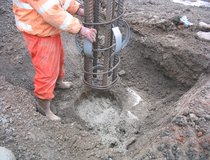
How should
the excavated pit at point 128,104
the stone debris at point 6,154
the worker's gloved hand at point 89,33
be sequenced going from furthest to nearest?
the excavated pit at point 128,104 < the worker's gloved hand at point 89,33 < the stone debris at point 6,154

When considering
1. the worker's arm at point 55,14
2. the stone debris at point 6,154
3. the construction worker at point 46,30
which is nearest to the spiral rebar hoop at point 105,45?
the construction worker at point 46,30

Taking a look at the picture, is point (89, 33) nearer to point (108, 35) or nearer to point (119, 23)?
point (108, 35)

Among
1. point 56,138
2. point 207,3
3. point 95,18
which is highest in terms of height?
point 95,18

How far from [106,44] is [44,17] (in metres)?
0.80

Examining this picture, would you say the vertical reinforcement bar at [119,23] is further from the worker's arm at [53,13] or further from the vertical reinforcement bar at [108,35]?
the worker's arm at [53,13]

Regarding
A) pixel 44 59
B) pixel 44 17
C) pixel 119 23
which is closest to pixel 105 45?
pixel 119 23

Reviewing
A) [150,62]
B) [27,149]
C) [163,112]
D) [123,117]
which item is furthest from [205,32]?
[27,149]

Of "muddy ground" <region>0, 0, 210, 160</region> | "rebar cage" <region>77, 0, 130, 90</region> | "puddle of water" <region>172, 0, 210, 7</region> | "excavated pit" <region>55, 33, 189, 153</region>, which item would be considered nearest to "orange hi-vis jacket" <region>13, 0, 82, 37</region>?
"rebar cage" <region>77, 0, 130, 90</region>

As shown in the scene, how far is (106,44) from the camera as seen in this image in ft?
12.0

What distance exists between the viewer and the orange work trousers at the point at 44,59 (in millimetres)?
3418

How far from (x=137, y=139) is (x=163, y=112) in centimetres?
55

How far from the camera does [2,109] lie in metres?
3.32

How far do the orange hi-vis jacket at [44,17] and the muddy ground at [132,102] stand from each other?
75cm

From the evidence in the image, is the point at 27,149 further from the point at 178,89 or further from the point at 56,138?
the point at 178,89
